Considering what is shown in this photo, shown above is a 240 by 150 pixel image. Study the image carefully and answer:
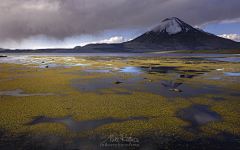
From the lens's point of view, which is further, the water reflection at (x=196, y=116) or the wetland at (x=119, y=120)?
the water reflection at (x=196, y=116)

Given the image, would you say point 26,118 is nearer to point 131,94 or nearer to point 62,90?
point 62,90

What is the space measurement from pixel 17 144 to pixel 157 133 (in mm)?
7057

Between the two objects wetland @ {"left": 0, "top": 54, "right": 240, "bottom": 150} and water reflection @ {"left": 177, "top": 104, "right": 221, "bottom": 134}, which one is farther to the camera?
water reflection @ {"left": 177, "top": 104, "right": 221, "bottom": 134}

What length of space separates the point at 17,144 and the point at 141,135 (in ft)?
20.1

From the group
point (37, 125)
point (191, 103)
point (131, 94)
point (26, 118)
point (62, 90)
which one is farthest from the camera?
point (62, 90)

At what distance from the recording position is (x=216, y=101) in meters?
12.8

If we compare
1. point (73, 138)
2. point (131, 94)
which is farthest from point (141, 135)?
point (131, 94)

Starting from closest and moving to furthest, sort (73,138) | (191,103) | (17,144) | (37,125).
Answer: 1. (17,144)
2. (73,138)
3. (37,125)
4. (191,103)

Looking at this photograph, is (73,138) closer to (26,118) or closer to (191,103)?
(26,118)

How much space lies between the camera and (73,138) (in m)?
7.52

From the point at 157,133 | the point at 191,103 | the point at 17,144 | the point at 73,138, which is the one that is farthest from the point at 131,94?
the point at 17,144

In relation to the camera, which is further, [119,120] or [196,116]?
[196,116]

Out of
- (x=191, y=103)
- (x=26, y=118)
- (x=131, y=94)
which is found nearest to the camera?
(x=26, y=118)

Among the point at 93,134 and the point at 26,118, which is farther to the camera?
the point at 26,118
